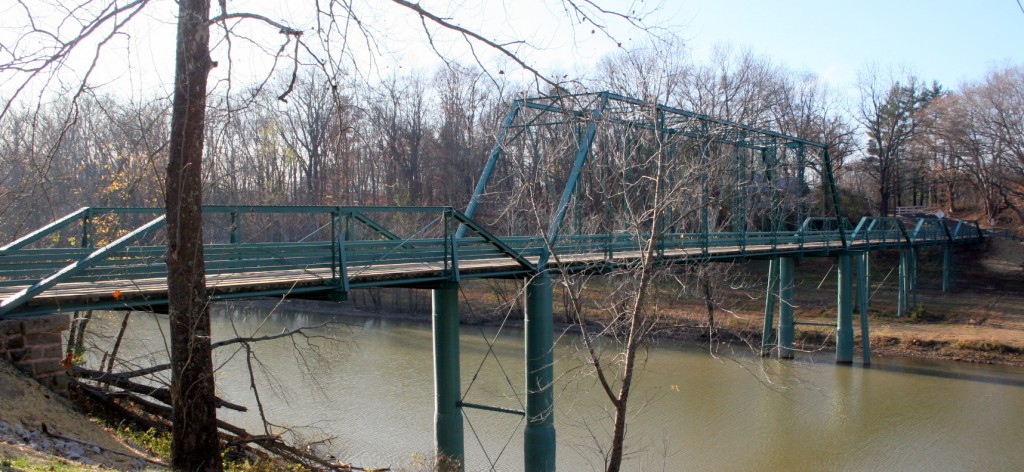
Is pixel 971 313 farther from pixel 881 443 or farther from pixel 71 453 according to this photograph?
pixel 71 453

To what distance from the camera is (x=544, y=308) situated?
506 inches

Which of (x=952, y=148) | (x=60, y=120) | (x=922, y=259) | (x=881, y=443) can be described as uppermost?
(x=952, y=148)

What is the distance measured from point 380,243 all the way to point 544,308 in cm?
373

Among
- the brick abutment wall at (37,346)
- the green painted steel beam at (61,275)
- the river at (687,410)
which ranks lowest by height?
the river at (687,410)

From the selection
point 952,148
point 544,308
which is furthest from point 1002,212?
point 544,308

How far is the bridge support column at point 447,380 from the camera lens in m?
11.9

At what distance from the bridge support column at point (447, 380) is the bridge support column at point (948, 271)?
92.3 ft

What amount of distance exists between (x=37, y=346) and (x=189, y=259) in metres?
1.81

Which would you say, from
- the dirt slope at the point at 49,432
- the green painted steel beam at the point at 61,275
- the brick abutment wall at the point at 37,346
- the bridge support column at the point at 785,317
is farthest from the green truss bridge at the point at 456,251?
the bridge support column at the point at 785,317

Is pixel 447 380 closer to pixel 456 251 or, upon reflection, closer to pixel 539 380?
pixel 539 380

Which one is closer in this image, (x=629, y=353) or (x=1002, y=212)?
(x=629, y=353)

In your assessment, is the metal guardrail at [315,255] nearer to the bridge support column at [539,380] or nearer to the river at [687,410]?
the bridge support column at [539,380]

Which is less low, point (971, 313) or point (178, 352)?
point (178, 352)

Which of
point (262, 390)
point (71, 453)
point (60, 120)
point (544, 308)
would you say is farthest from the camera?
point (262, 390)
